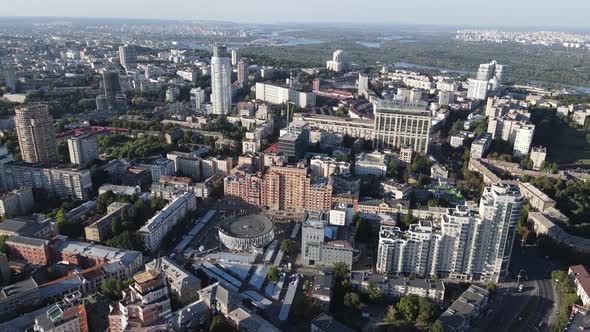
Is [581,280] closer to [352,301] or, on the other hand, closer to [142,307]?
[352,301]

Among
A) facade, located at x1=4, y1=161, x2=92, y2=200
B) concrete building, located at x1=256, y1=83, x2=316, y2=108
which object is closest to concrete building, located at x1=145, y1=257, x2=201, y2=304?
facade, located at x1=4, y1=161, x2=92, y2=200

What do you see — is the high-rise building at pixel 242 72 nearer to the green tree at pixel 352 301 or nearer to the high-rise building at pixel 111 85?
the high-rise building at pixel 111 85

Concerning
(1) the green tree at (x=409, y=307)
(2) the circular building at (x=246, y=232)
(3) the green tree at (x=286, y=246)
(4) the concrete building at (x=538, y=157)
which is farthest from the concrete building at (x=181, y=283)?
(4) the concrete building at (x=538, y=157)

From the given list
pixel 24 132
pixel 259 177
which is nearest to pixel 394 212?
pixel 259 177

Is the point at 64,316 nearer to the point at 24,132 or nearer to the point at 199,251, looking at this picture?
the point at 199,251

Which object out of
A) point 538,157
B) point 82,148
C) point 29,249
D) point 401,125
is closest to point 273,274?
point 29,249

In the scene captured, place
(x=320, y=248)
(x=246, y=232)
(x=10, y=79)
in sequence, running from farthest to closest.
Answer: (x=10, y=79) → (x=246, y=232) → (x=320, y=248)
